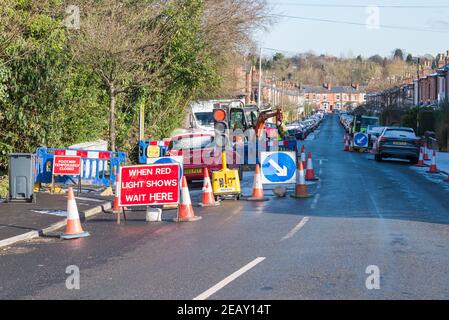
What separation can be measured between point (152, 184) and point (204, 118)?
3238 cm

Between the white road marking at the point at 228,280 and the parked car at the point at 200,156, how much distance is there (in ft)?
37.6

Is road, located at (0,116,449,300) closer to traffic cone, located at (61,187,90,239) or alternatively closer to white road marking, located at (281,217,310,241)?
white road marking, located at (281,217,310,241)

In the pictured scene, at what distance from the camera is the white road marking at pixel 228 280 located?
7.79 meters

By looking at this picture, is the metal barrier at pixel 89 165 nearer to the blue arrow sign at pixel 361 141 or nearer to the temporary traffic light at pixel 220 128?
the temporary traffic light at pixel 220 128

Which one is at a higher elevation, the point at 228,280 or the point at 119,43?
the point at 119,43

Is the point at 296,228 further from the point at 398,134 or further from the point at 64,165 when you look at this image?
the point at 398,134

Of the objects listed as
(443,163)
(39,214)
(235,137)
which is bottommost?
(39,214)

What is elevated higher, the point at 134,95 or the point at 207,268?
the point at 134,95

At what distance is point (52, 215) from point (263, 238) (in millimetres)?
5189

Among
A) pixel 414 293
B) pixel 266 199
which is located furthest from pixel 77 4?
pixel 414 293

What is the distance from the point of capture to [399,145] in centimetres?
3328

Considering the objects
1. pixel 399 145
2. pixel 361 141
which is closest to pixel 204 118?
pixel 361 141
